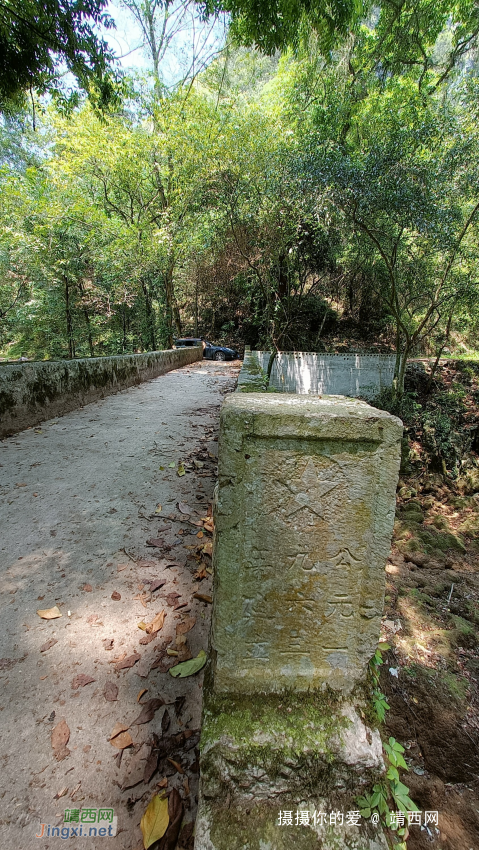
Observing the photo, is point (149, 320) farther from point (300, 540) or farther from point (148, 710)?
point (300, 540)

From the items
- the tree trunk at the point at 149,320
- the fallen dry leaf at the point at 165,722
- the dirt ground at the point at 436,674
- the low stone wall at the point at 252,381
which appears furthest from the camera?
the tree trunk at the point at 149,320

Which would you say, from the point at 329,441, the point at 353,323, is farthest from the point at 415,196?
the point at 353,323

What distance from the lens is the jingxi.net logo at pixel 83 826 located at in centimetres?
118

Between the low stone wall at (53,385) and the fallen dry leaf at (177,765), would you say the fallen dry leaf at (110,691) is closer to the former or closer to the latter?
the fallen dry leaf at (177,765)

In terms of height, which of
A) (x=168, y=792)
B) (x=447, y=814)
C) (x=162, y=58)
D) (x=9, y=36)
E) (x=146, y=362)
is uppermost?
(x=162, y=58)

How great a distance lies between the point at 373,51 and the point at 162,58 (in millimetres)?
11421

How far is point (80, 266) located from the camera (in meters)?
12.2

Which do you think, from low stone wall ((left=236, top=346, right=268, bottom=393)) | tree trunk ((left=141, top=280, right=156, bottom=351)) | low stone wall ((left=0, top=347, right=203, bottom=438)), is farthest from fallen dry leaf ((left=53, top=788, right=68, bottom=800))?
tree trunk ((left=141, top=280, right=156, bottom=351))

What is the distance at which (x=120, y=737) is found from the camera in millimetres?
1441

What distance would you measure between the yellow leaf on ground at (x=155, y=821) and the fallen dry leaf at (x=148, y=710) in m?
0.26

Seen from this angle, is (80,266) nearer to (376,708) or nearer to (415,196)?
(415,196)

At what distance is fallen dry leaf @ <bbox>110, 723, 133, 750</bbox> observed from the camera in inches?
55.7

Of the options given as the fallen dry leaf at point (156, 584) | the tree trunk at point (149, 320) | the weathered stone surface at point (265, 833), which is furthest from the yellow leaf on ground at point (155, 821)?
the tree trunk at point (149, 320)

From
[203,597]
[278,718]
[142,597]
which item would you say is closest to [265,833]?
[278,718]
